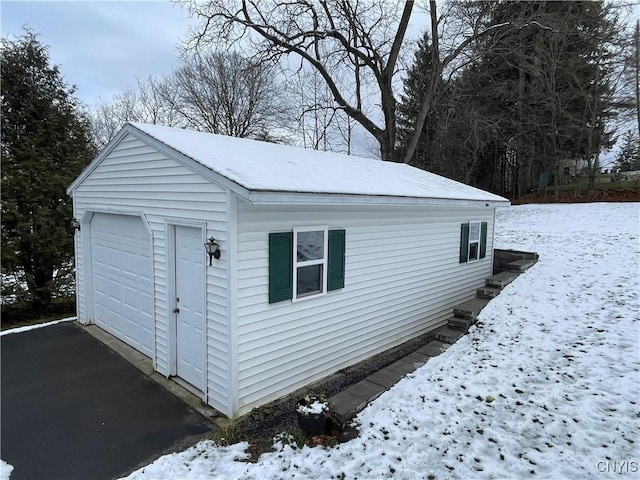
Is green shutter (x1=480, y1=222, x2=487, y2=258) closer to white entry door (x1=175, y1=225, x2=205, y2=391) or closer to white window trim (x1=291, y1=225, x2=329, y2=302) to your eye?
white window trim (x1=291, y1=225, x2=329, y2=302)

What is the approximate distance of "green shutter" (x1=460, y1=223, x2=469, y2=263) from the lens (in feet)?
28.7

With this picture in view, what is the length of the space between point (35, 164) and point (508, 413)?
40.3ft

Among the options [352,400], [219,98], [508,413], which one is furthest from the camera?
[219,98]

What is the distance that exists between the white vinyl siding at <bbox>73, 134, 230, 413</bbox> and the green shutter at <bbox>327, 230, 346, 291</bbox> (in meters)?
1.71

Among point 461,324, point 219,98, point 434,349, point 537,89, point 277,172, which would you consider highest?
point 537,89

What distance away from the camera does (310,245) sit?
17.4 feet

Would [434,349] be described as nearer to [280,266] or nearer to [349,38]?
[280,266]

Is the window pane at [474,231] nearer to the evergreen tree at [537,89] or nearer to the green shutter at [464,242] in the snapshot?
the green shutter at [464,242]

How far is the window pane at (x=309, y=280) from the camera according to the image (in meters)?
5.20

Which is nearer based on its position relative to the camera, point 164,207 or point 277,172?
point 277,172

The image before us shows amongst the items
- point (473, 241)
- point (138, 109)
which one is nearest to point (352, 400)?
point (473, 241)

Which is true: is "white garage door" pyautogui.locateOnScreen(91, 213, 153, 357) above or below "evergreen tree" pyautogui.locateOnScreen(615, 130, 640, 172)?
below

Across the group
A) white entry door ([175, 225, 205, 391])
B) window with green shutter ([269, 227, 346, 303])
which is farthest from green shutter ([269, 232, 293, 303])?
white entry door ([175, 225, 205, 391])

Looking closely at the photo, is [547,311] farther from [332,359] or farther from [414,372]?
[332,359]
